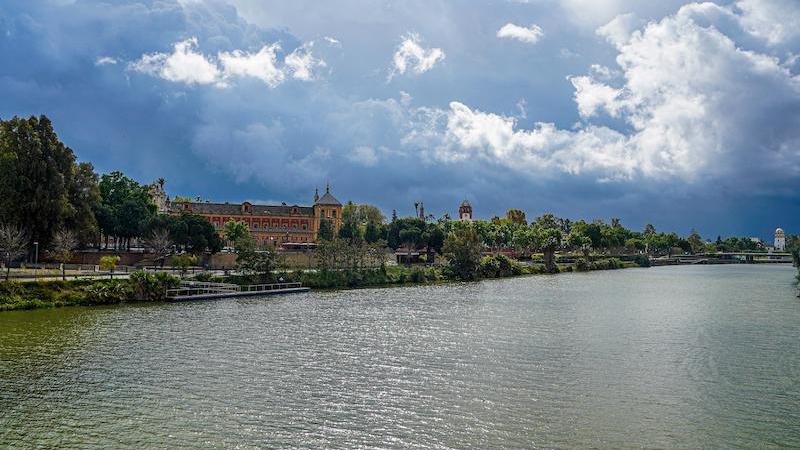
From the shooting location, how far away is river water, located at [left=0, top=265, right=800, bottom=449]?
77.0ft

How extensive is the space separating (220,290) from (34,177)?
26.3m

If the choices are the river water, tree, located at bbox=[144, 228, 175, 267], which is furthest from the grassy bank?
tree, located at bbox=[144, 228, 175, 267]

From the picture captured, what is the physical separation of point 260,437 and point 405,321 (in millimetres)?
29766

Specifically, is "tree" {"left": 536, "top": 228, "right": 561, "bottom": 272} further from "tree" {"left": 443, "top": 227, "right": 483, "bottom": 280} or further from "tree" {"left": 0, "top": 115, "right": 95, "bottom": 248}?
"tree" {"left": 0, "top": 115, "right": 95, "bottom": 248}

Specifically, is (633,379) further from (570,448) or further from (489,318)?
(489,318)

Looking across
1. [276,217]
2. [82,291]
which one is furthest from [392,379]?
[276,217]

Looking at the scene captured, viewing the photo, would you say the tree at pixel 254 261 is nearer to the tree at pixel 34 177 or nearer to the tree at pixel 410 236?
the tree at pixel 34 177

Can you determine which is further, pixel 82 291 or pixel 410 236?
pixel 410 236

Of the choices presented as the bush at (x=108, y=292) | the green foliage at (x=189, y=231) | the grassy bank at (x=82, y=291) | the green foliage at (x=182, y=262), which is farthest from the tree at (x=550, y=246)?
the bush at (x=108, y=292)

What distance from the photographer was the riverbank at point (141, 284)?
54.3 metres

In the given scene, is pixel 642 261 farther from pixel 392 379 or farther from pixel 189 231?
pixel 392 379

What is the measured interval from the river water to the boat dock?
752 cm

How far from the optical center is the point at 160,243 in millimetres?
83625

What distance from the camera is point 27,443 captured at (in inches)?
855
